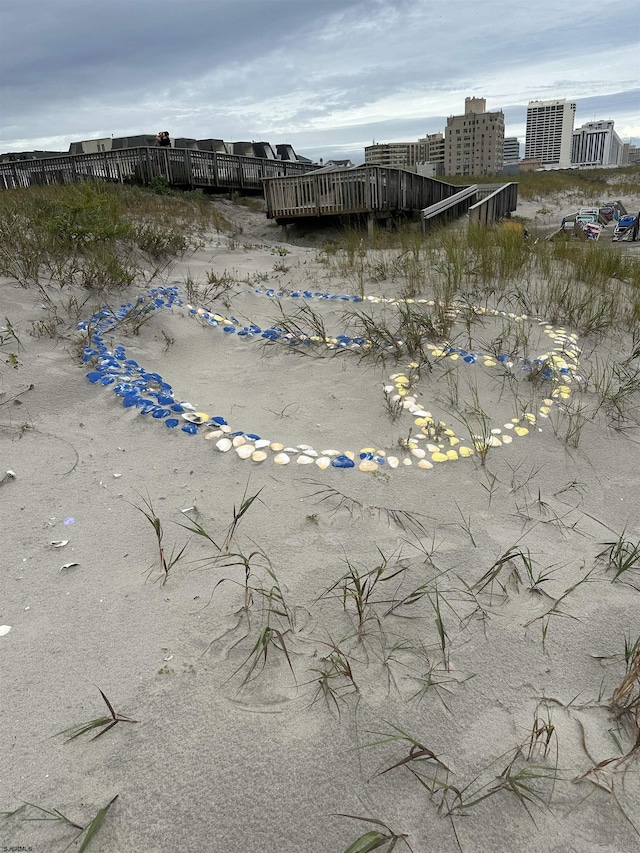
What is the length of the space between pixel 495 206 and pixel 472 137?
89485 millimetres

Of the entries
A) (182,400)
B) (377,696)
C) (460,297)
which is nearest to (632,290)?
(460,297)

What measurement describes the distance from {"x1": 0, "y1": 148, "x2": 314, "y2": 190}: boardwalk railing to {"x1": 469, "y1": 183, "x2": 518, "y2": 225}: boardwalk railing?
648 centimetres

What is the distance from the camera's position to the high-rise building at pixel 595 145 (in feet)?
381

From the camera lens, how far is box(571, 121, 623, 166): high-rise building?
11618 cm

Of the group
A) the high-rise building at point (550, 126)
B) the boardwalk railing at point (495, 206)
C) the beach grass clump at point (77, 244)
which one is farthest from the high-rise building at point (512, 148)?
the beach grass clump at point (77, 244)

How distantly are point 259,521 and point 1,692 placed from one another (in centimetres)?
111

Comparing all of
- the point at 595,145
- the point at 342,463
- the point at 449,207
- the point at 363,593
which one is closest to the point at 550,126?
the point at 595,145

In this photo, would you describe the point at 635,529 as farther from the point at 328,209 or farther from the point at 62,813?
the point at 328,209

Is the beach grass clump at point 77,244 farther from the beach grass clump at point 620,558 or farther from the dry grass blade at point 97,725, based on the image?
the beach grass clump at point 620,558

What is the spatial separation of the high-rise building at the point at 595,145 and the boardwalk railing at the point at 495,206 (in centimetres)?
12015

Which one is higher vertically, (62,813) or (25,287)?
(25,287)

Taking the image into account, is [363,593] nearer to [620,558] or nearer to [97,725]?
[97,725]

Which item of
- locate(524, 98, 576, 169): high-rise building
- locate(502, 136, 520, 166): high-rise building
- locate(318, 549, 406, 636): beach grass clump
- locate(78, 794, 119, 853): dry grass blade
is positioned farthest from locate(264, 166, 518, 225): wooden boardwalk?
locate(502, 136, 520, 166): high-rise building

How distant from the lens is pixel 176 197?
38.3 feet
